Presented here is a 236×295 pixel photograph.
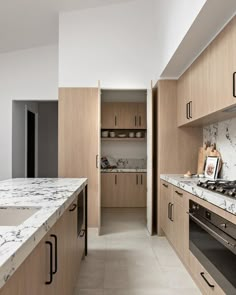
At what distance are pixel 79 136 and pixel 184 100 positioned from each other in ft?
5.31

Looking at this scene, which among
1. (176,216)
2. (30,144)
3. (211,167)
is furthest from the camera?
(30,144)

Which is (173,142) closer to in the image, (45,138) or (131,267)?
(131,267)

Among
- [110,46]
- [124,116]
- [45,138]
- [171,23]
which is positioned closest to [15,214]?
[171,23]

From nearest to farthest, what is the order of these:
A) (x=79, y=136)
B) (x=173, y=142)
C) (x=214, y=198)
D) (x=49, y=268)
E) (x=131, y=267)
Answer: (x=49, y=268), (x=214, y=198), (x=131, y=267), (x=173, y=142), (x=79, y=136)

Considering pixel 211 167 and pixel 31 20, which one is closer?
pixel 211 167

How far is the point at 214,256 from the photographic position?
6.70 ft

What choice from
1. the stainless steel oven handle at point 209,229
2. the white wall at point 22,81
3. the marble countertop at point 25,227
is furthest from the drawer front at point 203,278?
the white wall at point 22,81

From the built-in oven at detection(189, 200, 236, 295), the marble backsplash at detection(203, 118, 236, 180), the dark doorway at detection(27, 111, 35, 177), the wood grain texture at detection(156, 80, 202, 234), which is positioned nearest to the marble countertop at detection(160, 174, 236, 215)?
the built-in oven at detection(189, 200, 236, 295)

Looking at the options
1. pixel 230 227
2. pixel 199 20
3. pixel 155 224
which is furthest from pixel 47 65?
pixel 230 227

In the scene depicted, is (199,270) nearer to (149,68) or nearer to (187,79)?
(187,79)

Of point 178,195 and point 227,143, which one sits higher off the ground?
point 227,143

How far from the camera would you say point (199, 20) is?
8.00 ft

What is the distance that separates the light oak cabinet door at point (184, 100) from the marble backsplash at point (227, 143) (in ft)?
1.23

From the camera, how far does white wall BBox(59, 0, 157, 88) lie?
4668 millimetres
